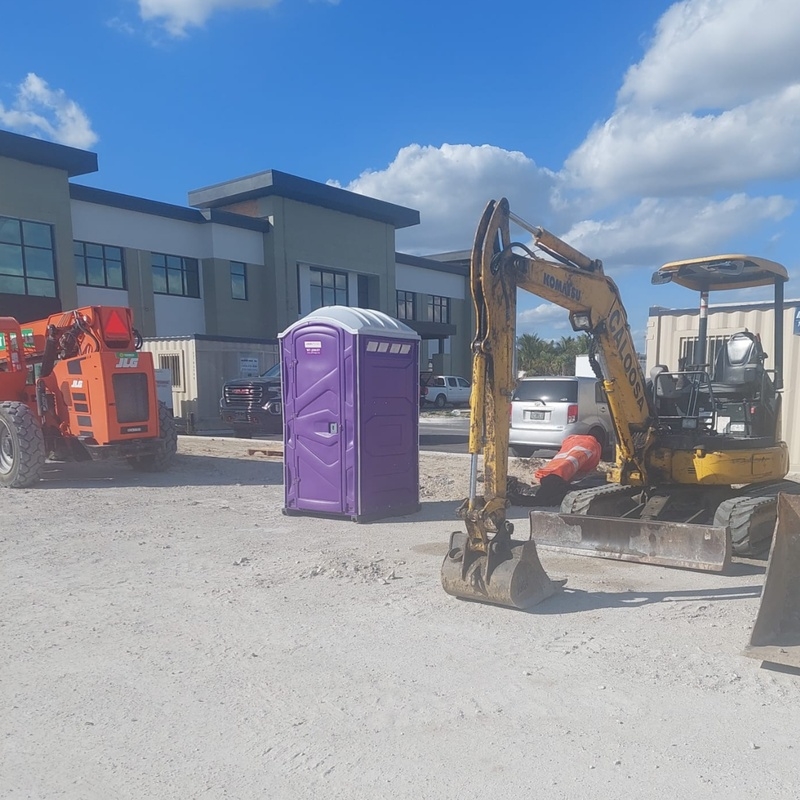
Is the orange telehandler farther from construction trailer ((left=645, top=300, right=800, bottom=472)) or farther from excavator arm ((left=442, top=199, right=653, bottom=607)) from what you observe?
construction trailer ((left=645, top=300, right=800, bottom=472))

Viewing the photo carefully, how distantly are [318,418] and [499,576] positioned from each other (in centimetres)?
414

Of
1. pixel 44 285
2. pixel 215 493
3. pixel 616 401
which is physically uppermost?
pixel 44 285

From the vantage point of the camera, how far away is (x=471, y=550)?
5633 mm

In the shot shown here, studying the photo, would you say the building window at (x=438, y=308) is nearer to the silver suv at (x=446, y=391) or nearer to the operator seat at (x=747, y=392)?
the silver suv at (x=446, y=391)

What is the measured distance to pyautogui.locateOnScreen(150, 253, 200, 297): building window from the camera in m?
31.3

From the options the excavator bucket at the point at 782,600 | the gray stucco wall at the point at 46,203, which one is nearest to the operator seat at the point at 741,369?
the excavator bucket at the point at 782,600

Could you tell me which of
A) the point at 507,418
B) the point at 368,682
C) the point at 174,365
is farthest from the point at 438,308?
the point at 368,682

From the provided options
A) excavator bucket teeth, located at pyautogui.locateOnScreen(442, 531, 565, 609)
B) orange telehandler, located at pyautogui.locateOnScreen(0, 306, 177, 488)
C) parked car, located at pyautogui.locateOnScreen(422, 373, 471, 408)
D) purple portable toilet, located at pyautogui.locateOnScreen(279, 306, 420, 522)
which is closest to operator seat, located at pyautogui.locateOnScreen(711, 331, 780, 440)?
excavator bucket teeth, located at pyautogui.locateOnScreen(442, 531, 565, 609)

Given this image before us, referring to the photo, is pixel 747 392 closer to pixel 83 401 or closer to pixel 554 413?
pixel 554 413

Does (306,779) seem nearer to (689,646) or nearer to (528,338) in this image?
(689,646)

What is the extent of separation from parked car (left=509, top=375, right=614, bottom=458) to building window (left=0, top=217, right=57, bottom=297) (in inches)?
824

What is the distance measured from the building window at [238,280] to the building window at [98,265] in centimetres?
557

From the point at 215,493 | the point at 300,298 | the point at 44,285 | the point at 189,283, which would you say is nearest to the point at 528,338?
the point at 300,298

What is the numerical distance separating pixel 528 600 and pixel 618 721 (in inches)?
69.5
